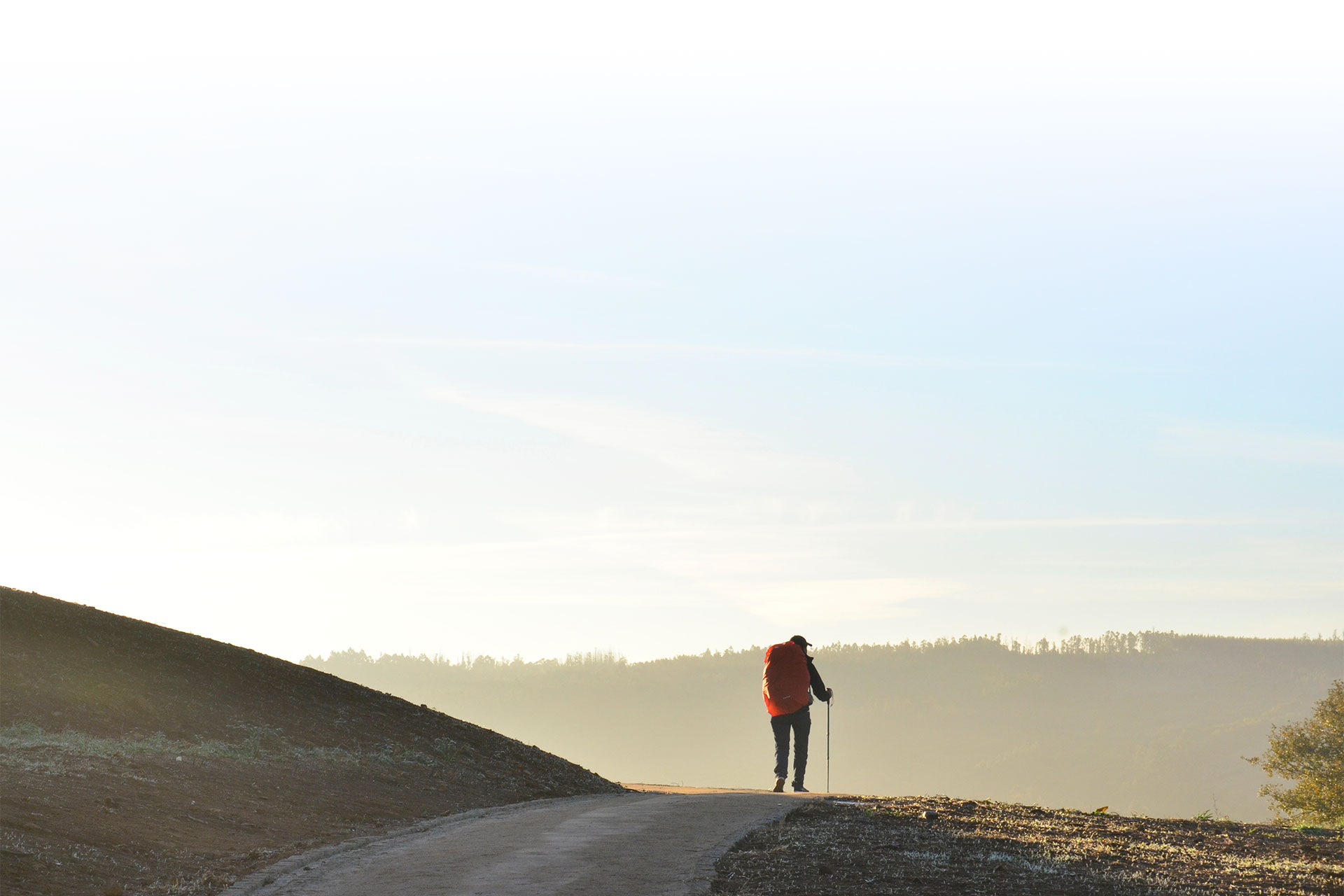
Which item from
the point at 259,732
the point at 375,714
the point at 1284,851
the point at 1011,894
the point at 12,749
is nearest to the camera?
the point at 1011,894

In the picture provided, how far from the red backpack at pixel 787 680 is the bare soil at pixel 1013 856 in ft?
18.1

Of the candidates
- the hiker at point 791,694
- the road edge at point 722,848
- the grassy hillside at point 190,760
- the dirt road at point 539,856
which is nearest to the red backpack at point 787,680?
the hiker at point 791,694

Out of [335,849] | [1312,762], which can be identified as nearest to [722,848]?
[335,849]

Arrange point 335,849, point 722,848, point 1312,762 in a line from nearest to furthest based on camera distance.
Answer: point 722,848 < point 335,849 < point 1312,762

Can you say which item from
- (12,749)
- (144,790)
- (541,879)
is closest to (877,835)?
(541,879)

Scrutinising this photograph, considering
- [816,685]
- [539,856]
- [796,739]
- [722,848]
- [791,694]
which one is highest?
[816,685]

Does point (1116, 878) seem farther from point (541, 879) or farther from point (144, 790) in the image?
point (144, 790)

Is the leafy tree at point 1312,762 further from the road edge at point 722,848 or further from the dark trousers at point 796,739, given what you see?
the road edge at point 722,848

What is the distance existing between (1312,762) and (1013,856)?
49237 mm

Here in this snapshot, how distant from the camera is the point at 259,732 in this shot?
21172 mm

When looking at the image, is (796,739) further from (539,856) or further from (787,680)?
(539,856)

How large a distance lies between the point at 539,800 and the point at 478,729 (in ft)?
21.7

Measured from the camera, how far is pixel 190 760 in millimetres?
18344

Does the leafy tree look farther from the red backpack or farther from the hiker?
the red backpack
